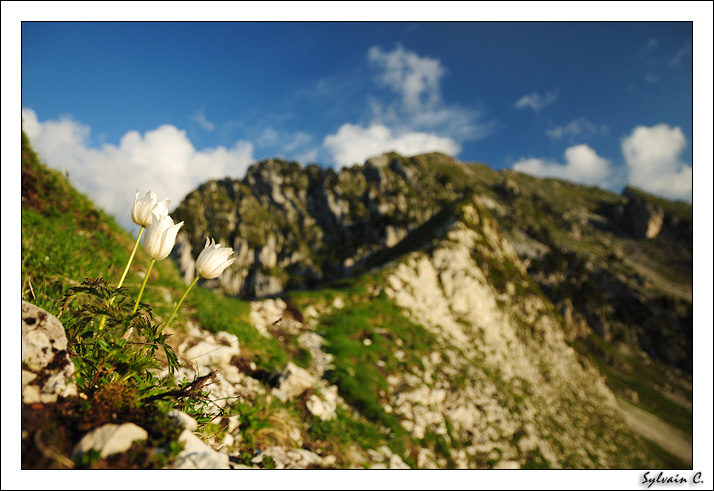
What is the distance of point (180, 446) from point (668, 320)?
14961 cm

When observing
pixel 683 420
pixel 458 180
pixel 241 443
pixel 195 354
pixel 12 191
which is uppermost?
pixel 458 180

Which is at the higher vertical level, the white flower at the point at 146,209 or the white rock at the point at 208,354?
the white flower at the point at 146,209

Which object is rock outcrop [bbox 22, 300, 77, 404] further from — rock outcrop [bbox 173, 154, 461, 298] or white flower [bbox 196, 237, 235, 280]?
rock outcrop [bbox 173, 154, 461, 298]

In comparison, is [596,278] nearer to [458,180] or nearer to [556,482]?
[458,180]

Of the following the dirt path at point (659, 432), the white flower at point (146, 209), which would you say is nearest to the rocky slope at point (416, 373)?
the white flower at point (146, 209)

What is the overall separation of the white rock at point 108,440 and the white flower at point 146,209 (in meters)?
1.37

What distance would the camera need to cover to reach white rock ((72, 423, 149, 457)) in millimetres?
1608

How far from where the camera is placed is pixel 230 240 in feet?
362

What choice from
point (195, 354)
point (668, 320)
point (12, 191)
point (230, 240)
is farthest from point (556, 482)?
point (668, 320)

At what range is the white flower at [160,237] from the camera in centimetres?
213

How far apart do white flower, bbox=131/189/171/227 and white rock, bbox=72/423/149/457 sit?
1.37m

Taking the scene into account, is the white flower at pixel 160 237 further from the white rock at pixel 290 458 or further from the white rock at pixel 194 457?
the white rock at pixel 290 458

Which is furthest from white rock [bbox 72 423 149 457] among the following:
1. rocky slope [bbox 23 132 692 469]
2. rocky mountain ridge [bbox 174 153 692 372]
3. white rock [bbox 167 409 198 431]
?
rocky mountain ridge [bbox 174 153 692 372]

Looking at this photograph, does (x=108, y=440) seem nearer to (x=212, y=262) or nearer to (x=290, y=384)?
(x=212, y=262)
